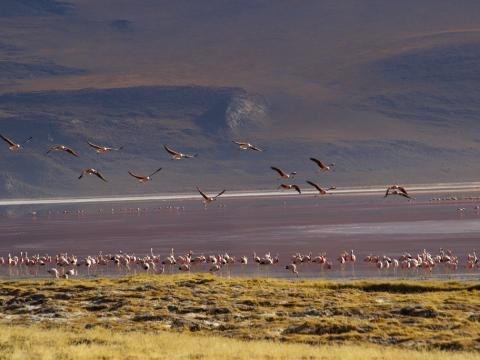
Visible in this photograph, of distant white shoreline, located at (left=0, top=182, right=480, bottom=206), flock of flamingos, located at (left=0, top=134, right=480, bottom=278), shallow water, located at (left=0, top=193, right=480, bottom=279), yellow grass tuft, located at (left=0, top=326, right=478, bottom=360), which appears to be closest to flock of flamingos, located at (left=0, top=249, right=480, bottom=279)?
flock of flamingos, located at (left=0, top=134, right=480, bottom=278)

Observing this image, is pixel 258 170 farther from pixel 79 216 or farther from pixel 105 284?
pixel 105 284

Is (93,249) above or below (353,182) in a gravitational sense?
below

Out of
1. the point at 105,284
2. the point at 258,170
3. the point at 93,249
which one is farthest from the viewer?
the point at 258,170

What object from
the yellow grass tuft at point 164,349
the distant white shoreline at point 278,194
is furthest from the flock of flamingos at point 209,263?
the distant white shoreline at point 278,194

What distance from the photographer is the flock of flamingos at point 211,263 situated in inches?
1794

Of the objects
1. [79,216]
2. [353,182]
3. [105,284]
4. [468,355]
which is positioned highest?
[353,182]

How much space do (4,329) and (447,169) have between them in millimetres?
166081

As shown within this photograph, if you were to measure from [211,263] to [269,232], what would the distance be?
1967cm

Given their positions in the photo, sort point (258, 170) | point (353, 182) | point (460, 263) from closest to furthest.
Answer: point (460, 263)
point (353, 182)
point (258, 170)

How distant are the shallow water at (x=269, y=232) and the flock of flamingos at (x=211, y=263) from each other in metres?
0.42

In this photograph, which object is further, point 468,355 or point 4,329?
point 4,329

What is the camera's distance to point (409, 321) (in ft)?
89.4

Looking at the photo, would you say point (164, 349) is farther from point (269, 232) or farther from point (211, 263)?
point (269, 232)

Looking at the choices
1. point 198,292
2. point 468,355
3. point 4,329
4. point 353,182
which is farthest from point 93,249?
point 353,182
